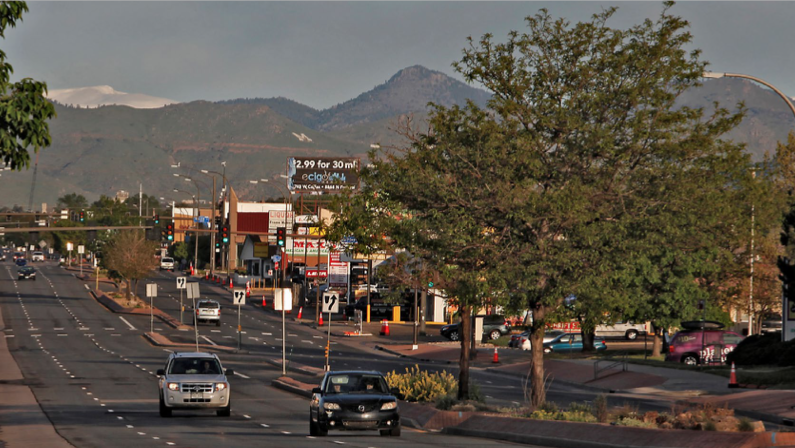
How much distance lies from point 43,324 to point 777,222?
162 feet

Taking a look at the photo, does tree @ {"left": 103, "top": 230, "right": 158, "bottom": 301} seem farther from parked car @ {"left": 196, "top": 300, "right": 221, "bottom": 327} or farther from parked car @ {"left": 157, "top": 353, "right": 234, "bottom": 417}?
parked car @ {"left": 157, "top": 353, "right": 234, "bottom": 417}

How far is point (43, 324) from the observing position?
2761 inches

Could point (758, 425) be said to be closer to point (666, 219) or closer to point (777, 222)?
point (666, 219)

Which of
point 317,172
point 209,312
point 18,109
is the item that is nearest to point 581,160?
point 18,109

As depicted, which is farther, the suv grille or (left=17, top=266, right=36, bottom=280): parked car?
(left=17, top=266, right=36, bottom=280): parked car

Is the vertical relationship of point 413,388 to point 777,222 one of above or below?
below

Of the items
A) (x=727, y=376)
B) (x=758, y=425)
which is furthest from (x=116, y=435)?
(x=727, y=376)

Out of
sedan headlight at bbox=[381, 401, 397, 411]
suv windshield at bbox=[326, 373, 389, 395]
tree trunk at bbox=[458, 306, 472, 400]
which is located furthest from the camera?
tree trunk at bbox=[458, 306, 472, 400]

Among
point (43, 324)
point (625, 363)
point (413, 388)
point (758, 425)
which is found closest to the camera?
point (758, 425)

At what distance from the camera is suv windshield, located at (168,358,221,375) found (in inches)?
1048

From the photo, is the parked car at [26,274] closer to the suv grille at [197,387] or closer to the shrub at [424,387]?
the shrub at [424,387]

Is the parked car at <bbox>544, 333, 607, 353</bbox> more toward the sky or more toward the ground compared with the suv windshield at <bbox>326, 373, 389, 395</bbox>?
more toward the ground

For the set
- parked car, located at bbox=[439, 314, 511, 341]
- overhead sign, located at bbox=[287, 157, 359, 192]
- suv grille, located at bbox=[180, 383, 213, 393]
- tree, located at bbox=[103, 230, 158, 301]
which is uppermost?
overhead sign, located at bbox=[287, 157, 359, 192]

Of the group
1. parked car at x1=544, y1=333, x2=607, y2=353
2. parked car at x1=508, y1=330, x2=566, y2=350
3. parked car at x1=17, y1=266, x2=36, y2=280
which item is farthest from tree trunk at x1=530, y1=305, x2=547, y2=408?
parked car at x1=17, y1=266, x2=36, y2=280
